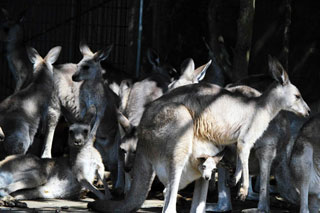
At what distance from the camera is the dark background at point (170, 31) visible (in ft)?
36.1

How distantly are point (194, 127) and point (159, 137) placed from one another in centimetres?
39

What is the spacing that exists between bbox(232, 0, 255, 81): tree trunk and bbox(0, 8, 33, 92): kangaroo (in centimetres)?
369

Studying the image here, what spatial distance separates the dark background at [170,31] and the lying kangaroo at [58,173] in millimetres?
2521

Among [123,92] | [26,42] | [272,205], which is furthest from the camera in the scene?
[26,42]

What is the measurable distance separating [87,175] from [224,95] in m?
2.04

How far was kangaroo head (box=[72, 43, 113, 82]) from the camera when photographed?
29.2ft

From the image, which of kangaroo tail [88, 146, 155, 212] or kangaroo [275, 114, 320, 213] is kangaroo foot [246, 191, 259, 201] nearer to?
kangaroo [275, 114, 320, 213]

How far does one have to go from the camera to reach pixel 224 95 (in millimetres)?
6664

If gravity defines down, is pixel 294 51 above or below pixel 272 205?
above

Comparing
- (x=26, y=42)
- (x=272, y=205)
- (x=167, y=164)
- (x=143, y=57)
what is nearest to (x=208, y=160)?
(x=167, y=164)

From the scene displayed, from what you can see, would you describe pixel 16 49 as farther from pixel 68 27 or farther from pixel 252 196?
pixel 252 196

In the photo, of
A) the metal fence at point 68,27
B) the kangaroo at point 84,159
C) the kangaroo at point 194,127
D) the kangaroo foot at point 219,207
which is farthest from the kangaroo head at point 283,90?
the metal fence at point 68,27

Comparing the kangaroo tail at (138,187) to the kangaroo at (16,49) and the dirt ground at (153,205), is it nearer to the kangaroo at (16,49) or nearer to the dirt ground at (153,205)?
the dirt ground at (153,205)

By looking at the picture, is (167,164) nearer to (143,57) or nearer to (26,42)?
(143,57)
